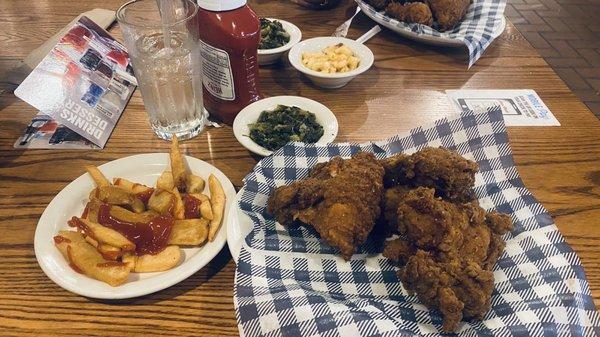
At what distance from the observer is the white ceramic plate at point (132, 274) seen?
0.96 metres

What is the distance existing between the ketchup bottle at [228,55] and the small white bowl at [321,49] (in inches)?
10.0

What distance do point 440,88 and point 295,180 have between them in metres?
0.87

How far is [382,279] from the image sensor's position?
1.04 m

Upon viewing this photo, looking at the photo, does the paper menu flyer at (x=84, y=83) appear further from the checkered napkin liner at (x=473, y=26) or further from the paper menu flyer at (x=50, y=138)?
the checkered napkin liner at (x=473, y=26)

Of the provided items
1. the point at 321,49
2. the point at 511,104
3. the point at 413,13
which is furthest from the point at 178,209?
the point at 413,13

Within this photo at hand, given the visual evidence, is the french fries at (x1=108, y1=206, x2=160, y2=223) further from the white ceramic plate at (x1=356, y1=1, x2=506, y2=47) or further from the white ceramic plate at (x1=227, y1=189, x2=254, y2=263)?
the white ceramic plate at (x1=356, y1=1, x2=506, y2=47)

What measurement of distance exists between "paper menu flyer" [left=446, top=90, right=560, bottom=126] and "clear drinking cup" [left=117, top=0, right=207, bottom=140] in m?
0.94

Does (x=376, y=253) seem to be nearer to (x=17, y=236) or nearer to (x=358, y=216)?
(x=358, y=216)

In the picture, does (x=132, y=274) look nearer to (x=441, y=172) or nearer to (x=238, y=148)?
(x=238, y=148)

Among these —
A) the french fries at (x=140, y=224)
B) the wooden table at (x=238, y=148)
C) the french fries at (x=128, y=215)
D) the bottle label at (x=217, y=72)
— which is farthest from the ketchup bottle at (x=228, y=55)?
the french fries at (x=128, y=215)

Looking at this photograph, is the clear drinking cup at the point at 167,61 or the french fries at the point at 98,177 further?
the clear drinking cup at the point at 167,61

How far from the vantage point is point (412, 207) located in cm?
101

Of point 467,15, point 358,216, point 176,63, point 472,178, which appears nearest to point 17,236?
point 176,63

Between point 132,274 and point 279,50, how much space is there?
1105 millimetres
